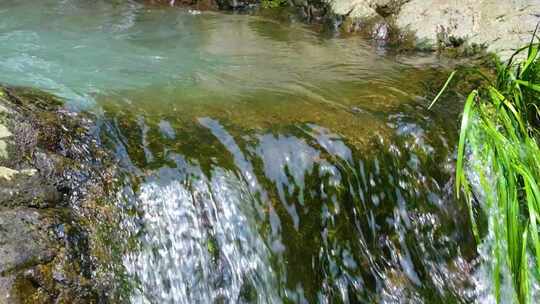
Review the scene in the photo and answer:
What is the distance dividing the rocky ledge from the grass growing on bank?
76.0 inches

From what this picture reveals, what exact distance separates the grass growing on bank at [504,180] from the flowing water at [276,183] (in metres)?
0.15

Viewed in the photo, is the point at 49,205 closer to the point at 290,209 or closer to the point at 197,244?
the point at 197,244

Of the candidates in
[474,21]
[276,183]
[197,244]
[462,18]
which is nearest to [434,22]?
[462,18]

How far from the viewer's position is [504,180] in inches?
123

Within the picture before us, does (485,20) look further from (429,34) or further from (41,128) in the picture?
(41,128)

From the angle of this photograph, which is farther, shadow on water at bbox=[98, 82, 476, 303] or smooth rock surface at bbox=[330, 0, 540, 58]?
smooth rock surface at bbox=[330, 0, 540, 58]

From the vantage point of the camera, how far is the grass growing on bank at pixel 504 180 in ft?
9.95

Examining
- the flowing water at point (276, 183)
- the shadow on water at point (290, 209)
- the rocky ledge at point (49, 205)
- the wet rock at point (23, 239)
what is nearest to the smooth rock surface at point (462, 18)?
the flowing water at point (276, 183)

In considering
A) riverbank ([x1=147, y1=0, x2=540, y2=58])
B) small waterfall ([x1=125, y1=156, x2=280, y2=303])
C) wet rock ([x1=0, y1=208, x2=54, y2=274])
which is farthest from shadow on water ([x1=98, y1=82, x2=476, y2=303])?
riverbank ([x1=147, y1=0, x2=540, y2=58])

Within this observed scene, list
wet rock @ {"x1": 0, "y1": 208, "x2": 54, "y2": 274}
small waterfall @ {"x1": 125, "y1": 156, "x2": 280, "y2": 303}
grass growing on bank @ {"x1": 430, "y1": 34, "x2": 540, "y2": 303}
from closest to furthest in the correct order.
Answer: wet rock @ {"x1": 0, "y1": 208, "x2": 54, "y2": 274}, small waterfall @ {"x1": 125, "y1": 156, "x2": 280, "y2": 303}, grass growing on bank @ {"x1": 430, "y1": 34, "x2": 540, "y2": 303}

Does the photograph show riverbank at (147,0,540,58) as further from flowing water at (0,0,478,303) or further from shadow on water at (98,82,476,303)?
shadow on water at (98,82,476,303)

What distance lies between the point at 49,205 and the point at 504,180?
94.9 inches

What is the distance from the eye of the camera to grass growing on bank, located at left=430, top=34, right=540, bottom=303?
303cm

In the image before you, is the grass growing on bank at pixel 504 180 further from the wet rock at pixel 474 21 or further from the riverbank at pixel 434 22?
the wet rock at pixel 474 21
